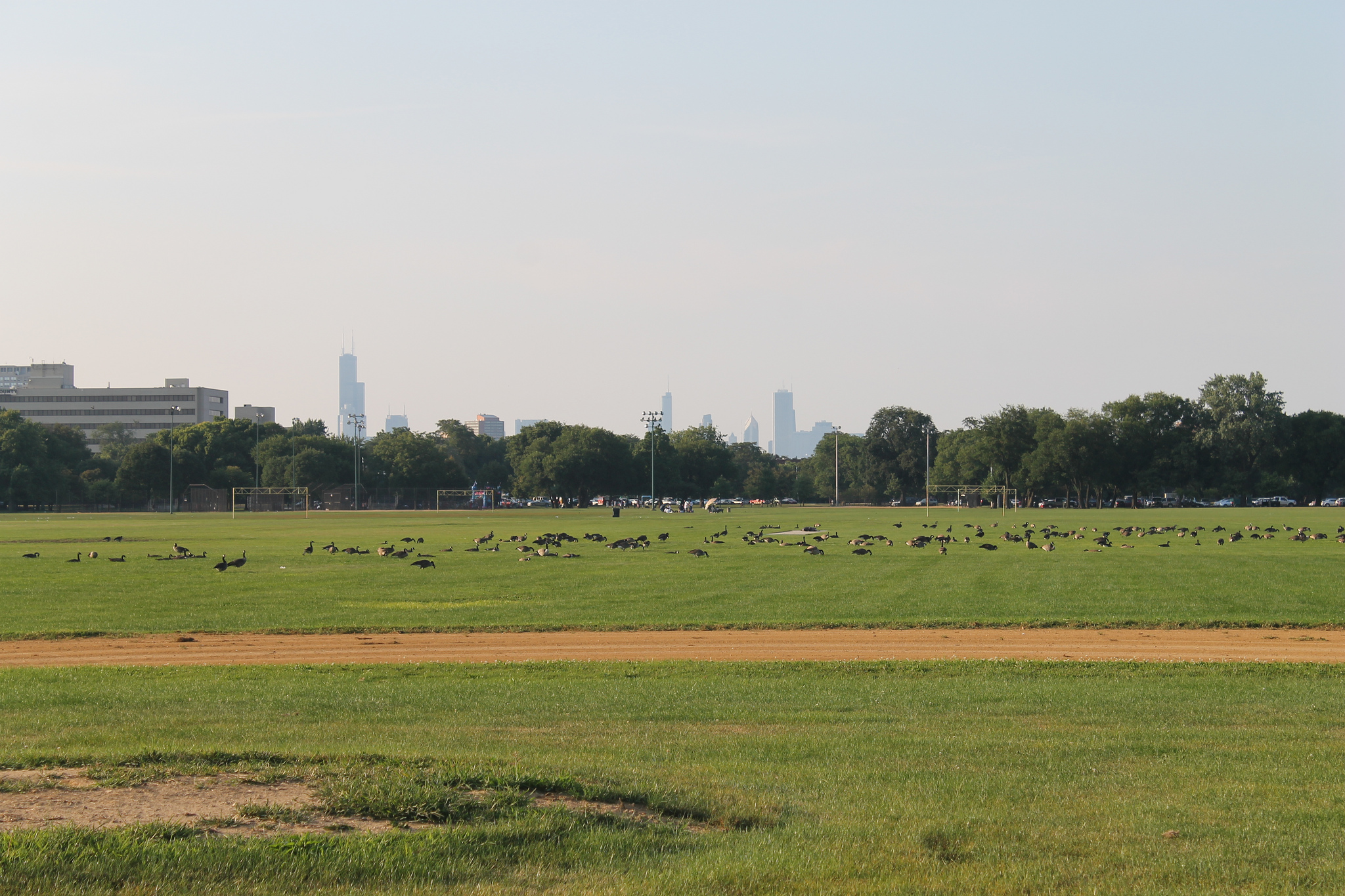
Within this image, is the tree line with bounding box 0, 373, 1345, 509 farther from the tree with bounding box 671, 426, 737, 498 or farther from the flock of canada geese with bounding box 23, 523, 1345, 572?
the flock of canada geese with bounding box 23, 523, 1345, 572

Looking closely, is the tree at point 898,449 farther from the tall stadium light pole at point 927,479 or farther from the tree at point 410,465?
the tree at point 410,465

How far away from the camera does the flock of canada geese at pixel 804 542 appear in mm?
45250

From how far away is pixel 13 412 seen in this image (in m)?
150

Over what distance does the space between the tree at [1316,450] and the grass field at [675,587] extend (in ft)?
361

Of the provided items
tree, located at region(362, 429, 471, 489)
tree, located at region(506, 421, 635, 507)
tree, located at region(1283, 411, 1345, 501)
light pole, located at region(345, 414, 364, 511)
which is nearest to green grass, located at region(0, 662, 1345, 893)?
light pole, located at region(345, 414, 364, 511)

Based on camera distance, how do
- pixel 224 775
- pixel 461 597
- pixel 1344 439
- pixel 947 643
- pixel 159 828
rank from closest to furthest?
pixel 159 828 < pixel 224 775 < pixel 947 643 < pixel 461 597 < pixel 1344 439

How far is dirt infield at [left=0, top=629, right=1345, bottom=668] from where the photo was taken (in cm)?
1930

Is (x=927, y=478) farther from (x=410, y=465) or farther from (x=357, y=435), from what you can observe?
(x=357, y=435)

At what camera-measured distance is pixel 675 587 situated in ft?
103

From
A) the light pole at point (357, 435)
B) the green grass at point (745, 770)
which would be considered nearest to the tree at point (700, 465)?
the light pole at point (357, 435)

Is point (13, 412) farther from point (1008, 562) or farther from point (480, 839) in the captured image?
point (480, 839)

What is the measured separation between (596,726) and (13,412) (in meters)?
165

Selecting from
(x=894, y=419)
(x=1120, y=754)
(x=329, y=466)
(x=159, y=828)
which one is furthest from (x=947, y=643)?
(x=894, y=419)

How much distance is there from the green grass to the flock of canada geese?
2521 cm
